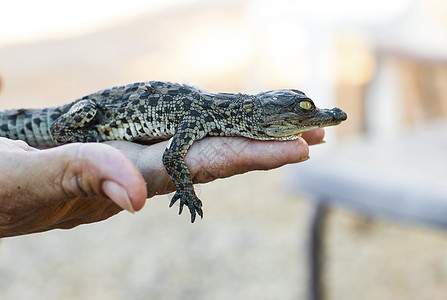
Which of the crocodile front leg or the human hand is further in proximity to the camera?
the crocodile front leg

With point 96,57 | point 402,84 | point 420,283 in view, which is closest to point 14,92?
point 96,57

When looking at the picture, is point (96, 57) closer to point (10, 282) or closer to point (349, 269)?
point (10, 282)

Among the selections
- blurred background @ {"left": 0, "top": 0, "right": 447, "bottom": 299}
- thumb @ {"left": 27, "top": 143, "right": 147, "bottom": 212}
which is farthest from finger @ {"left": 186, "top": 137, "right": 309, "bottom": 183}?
thumb @ {"left": 27, "top": 143, "right": 147, "bottom": 212}

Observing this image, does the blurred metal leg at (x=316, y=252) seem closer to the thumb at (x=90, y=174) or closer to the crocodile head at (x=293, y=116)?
the crocodile head at (x=293, y=116)

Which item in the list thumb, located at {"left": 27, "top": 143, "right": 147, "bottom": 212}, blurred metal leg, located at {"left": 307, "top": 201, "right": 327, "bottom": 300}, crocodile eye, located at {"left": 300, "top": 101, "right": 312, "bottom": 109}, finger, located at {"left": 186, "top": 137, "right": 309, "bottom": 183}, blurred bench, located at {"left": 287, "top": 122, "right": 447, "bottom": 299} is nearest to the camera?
thumb, located at {"left": 27, "top": 143, "right": 147, "bottom": 212}

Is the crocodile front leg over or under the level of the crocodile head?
under

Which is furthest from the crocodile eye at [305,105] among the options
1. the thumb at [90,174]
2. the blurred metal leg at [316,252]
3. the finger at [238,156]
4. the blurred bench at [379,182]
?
the blurred metal leg at [316,252]

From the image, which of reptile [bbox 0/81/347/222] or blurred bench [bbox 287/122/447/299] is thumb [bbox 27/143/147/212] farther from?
blurred bench [bbox 287/122/447/299]
